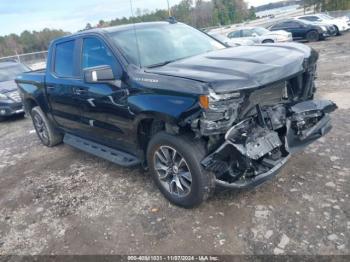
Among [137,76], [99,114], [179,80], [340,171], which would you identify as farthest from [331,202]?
[99,114]

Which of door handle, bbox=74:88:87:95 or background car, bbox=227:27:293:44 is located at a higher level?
door handle, bbox=74:88:87:95

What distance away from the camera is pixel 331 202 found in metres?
3.54

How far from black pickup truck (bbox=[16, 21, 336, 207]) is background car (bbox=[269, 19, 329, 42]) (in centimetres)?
1766

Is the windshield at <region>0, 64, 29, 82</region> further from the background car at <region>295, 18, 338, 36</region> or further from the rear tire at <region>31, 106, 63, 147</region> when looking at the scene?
the background car at <region>295, 18, 338, 36</region>

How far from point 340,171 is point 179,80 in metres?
2.26

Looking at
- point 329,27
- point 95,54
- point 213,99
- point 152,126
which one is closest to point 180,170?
point 152,126

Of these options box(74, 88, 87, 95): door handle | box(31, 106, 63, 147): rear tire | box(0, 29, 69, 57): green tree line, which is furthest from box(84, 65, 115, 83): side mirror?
box(0, 29, 69, 57): green tree line

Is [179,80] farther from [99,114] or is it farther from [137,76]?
[99,114]

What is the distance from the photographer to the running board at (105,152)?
432cm

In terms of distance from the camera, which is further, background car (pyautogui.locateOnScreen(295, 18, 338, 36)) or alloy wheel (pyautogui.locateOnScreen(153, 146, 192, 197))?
background car (pyautogui.locateOnScreen(295, 18, 338, 36))

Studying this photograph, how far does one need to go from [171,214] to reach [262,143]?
125cm

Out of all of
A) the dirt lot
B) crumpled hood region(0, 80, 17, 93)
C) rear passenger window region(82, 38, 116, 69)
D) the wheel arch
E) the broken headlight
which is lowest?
the dirt lot

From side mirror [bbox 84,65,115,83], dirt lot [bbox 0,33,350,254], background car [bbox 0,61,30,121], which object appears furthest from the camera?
background car [bbox 0,61,30,121]

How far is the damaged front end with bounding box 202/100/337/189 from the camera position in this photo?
321cm
